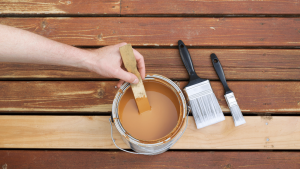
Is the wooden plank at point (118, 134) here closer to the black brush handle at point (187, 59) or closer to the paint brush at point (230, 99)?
the paint brush at point (230, 99)

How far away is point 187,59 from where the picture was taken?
3.66ft

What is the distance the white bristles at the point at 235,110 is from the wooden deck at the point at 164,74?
0.03 meters

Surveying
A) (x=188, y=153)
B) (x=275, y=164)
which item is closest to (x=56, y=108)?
(x=188, y=153)

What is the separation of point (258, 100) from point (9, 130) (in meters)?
1.45

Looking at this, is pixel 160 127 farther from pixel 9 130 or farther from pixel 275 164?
pixel 9 130

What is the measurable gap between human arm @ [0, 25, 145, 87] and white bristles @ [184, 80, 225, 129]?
34 centimetres

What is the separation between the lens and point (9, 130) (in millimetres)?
1097

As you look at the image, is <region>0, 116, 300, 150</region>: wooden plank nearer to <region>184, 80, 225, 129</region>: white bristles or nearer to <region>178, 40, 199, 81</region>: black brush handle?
<region>184, 80, 225, 129</region>: white bristles

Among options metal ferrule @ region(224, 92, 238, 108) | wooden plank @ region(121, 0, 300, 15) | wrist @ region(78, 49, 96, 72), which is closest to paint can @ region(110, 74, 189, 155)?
wrist @ region(78, 49, 96, 72)

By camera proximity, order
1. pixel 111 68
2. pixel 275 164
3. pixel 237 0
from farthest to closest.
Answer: pixel 237 0 → pixel 275 164 → pixel 111 68

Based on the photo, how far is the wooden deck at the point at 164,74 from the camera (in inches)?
42.6

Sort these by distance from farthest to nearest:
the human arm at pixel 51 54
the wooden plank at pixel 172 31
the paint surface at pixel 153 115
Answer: the wooden plank at pixel 172 31 < the paint surface at pixel 153 115 < the human arm at pixel 51 54

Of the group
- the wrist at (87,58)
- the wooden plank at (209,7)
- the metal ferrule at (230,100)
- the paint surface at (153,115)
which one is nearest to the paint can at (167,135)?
the paint surface at (153,115)

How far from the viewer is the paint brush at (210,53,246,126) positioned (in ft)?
3.49
